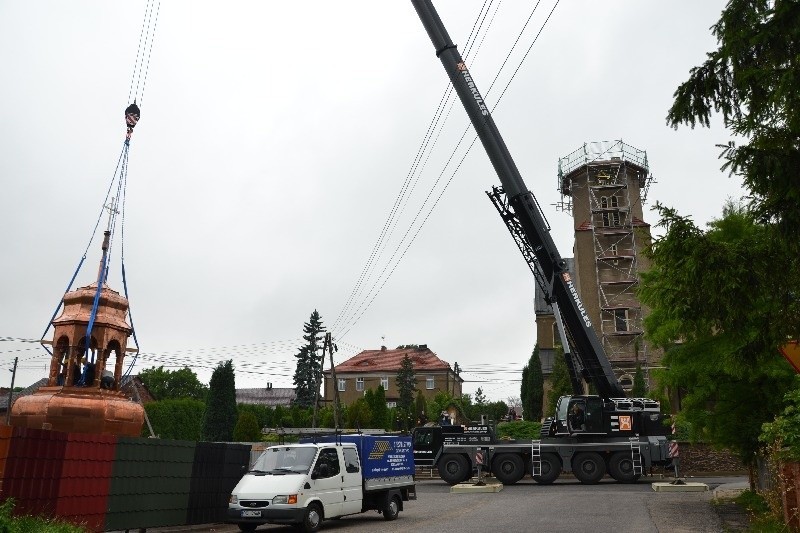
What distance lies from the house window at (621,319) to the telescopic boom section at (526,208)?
20760mm

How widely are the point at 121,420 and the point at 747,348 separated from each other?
10.5 m

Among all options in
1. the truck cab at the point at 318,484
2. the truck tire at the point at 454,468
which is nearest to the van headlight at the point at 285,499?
the truck cab at the point at 318,484

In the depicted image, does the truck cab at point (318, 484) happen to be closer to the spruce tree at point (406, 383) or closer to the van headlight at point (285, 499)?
the van headlight at point (285, 499)

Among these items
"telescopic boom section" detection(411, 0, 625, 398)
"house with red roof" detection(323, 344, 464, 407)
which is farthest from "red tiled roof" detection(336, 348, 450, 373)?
"telescopic boom section" detection(411, 0, 625, 398)

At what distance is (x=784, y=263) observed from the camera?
8867mm

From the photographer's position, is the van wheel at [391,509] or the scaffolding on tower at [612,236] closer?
the van wheel at [391,509]

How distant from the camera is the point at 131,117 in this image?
13.3 m

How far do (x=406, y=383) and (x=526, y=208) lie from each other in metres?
45.8

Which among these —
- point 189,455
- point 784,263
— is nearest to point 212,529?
point 189,455

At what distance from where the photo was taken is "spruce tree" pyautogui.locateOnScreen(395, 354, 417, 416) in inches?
2584

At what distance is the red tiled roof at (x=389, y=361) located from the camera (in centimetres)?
7169

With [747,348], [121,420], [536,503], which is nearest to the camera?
[747,348]

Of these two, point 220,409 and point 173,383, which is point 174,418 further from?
point 173,383

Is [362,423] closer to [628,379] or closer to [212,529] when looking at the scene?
[628,379]
